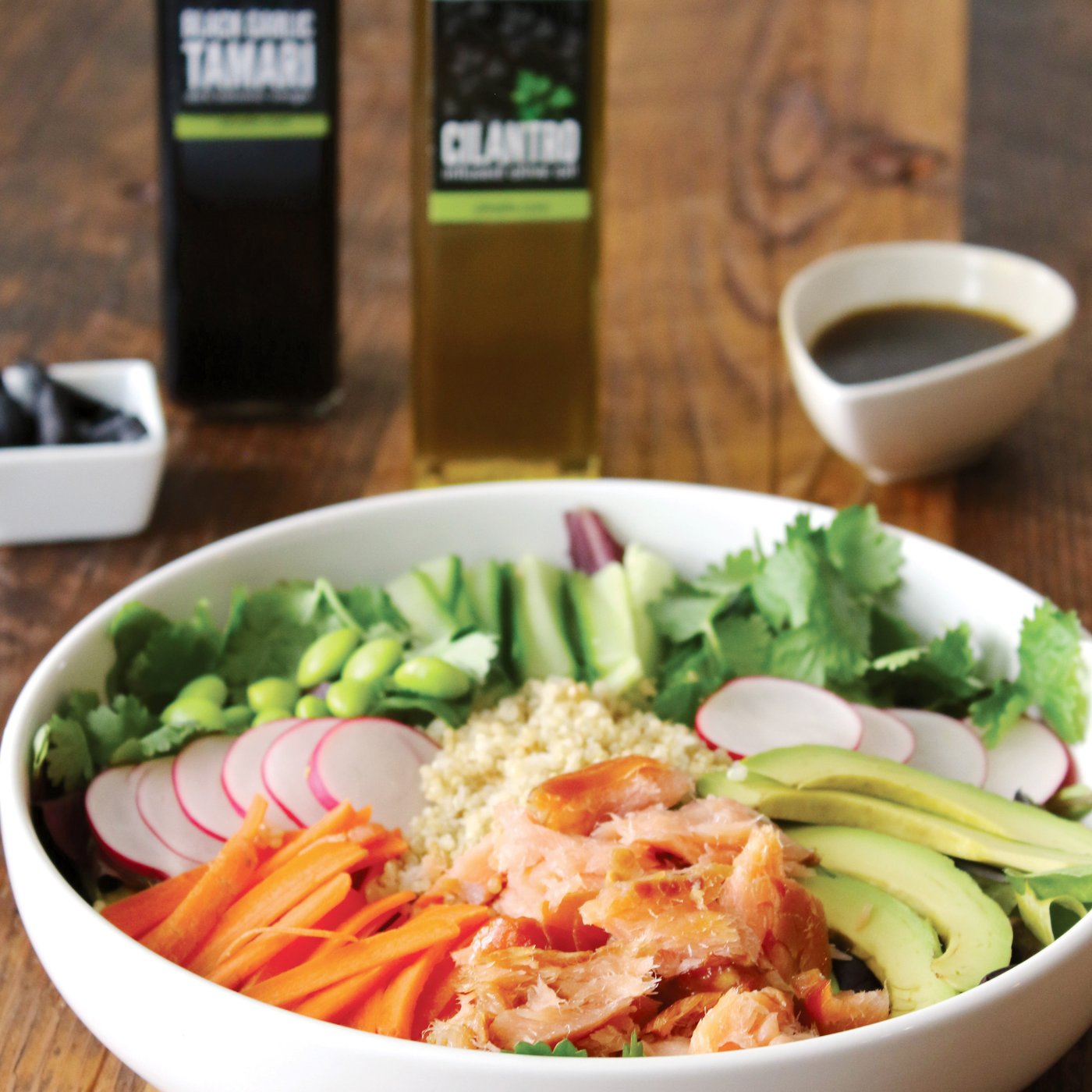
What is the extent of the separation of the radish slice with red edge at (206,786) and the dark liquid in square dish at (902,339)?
2.92ft

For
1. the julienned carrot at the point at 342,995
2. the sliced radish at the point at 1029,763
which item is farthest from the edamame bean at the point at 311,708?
the sliced radish at the point at 1029,763

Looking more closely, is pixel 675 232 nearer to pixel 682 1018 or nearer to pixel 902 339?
pixel 902 339

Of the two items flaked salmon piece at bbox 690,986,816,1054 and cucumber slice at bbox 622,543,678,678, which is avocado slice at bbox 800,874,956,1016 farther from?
cucumber slice at bbox 622,543,678,678

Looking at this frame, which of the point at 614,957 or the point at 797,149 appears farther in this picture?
the point at 797,149

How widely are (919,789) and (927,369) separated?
79cm

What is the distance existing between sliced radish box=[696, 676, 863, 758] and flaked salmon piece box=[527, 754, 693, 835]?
100 mm

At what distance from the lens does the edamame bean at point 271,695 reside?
127 cm

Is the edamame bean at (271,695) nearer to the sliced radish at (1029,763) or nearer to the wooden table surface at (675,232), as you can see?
the wooden table surface at (675,232)

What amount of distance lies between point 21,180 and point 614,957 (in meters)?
1.99

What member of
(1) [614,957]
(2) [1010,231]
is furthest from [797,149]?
(1) [614,957]

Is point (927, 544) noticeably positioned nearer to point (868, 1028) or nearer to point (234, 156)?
point (868, 1028)

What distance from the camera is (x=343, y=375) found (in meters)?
2.01

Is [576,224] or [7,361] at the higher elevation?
[576,224]

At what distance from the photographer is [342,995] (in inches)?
36.5
